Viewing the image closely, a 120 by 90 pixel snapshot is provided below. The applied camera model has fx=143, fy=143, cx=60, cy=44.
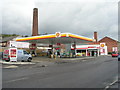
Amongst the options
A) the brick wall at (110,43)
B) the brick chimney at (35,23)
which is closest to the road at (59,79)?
the brick chimney at (35,23)

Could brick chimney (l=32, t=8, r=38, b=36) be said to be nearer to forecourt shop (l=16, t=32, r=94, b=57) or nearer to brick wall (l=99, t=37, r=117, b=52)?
forecourt shop (l=16, t=32, r=94, b=57)

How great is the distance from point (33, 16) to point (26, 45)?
12605 millimetres

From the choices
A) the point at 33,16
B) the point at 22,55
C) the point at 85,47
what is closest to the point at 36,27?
the point at 33,16

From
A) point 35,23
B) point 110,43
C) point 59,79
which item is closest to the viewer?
point 59,79

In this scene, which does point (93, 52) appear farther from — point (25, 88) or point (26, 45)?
point (25, 88)

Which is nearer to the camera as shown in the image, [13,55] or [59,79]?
[59,79]

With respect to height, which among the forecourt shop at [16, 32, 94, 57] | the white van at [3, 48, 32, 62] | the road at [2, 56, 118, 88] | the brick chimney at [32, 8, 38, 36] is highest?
the brick chimney at [32, 8, 38, 36]

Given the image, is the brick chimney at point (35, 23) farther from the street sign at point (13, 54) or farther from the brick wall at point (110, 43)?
the brick wall at point (110, 43)

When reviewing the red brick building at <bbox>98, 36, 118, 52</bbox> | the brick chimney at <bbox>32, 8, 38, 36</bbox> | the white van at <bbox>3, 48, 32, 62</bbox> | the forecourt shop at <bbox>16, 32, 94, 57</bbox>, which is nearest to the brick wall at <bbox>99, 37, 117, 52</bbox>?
the red brick building at <bbox>98, 36, 118, 52</bbox>

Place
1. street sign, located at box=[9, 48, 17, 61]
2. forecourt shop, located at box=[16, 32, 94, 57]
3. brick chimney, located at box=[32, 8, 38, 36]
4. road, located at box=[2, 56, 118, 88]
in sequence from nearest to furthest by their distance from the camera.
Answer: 1. road, located at box=[2, 56, 118, 88]
2. street sign, located at box=[9, 48, 17, 61]
3. forecourt shop, located at box=[16, 32, 94, 57]
4. brick chimney, located at box=[32, 8, 38, 36]

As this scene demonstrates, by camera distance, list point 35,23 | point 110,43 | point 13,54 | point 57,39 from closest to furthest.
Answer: point 13,54 < point 57,39 < point 35,23 < point 110,43

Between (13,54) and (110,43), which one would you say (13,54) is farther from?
(110,43)

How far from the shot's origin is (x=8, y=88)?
249 inches

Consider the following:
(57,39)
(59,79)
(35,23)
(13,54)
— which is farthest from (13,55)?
(35,23)
